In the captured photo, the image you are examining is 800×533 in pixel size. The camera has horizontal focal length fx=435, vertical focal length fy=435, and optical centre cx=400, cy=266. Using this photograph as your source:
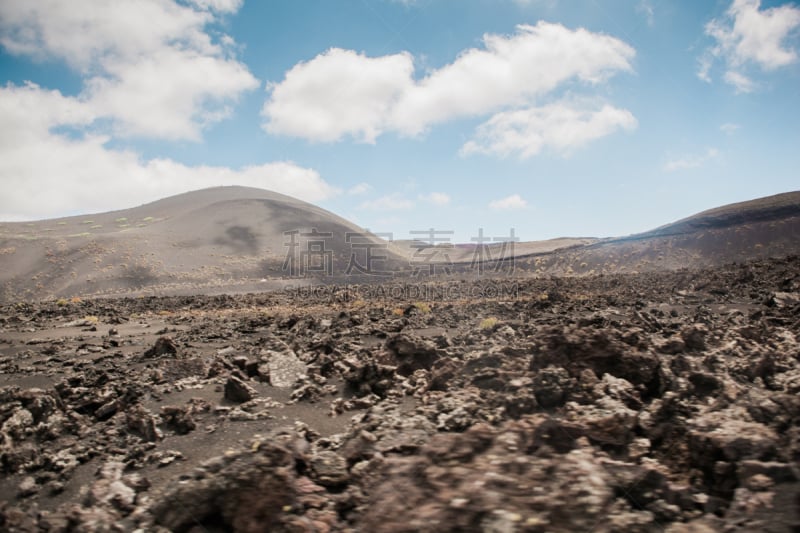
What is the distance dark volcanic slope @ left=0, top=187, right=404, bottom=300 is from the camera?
141 ft

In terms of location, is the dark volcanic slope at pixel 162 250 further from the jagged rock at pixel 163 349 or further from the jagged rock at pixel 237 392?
the jagged rock at pixel 237 392


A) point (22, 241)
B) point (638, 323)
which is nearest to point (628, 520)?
point (638, 323)

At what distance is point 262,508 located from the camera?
9.58 ft

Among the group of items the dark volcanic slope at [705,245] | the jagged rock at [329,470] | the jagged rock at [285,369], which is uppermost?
the dark volcanic slope at [705,245]

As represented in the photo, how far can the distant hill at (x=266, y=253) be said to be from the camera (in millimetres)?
40875

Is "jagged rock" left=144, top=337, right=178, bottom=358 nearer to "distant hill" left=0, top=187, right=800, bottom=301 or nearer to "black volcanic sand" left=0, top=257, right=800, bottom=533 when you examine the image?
"black volcanic sand" left=0, top=257, right=800, bottom=533

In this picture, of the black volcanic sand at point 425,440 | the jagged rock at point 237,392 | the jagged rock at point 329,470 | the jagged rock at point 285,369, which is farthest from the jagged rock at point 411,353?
the jagged rock at point 329,470

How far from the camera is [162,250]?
54.3 meters

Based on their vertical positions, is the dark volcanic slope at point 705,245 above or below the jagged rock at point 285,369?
above

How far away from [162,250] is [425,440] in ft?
193

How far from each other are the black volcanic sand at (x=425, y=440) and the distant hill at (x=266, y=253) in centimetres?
3753

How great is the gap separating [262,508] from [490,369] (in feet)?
10.1

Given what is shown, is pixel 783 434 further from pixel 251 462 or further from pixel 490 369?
pixel 251 462

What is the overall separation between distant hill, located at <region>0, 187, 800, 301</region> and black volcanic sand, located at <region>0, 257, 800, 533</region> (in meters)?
37.5
